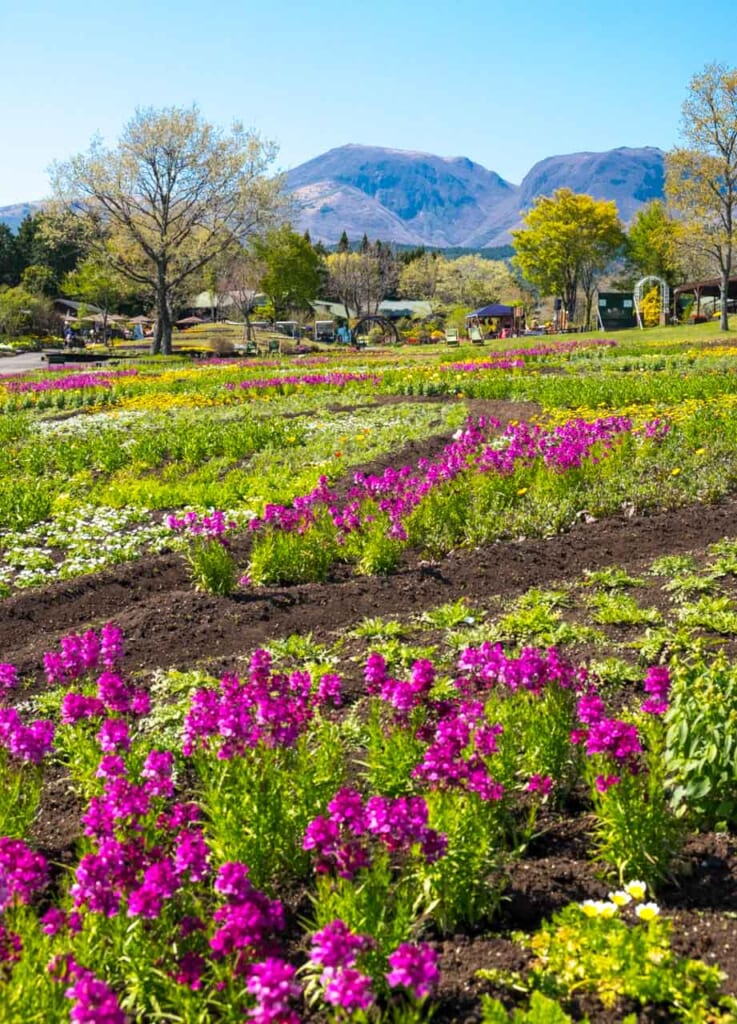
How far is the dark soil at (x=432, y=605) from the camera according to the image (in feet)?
9.96

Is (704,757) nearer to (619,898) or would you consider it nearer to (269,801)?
(619,898)

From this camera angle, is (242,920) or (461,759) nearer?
(242,920)

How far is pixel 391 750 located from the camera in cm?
367

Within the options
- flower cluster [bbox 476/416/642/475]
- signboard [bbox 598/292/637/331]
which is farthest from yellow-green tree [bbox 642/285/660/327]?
flower cluster [bbox 476/416/642/475]

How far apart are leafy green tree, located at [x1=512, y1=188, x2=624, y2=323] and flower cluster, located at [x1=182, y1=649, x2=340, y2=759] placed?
247ft

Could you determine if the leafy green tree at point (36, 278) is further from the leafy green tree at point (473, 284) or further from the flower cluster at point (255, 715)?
the flower cluster at point (255, 715)

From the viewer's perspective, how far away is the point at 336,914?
2.67 meters

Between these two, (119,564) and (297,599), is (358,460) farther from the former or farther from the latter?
(297,599)

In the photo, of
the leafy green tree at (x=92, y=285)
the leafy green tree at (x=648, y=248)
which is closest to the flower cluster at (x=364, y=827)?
the leafy green tree at (x=92, y=285)

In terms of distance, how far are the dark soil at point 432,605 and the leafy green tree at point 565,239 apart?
234 feet

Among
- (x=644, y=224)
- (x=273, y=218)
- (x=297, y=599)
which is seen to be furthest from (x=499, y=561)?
(x=644, y=224)

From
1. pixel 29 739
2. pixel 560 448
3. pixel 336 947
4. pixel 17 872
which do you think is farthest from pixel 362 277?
pixel 336 947

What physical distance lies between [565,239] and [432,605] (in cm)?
7579

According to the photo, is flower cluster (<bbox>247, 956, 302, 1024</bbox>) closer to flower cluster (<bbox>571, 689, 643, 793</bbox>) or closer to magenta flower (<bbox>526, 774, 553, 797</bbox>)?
flower cluster (<bbox>571, 689, 643, 793</bbox>)
